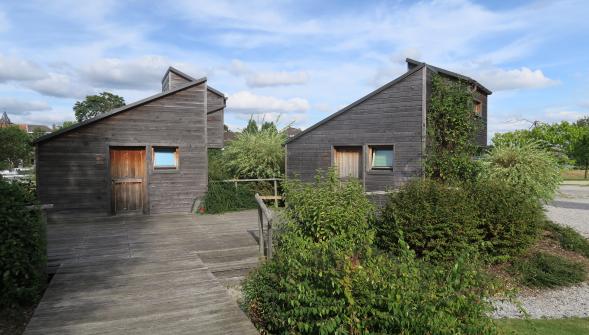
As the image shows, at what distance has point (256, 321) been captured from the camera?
15.5 feet

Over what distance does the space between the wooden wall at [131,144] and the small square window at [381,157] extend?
17.7ft

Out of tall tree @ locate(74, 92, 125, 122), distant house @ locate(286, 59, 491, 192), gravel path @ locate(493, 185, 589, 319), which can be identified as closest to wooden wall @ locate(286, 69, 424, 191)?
distant house @ locate(286, 59, 491, 192)

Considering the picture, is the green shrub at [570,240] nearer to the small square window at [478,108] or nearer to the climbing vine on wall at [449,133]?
the climbing vine on wall at [449,133]

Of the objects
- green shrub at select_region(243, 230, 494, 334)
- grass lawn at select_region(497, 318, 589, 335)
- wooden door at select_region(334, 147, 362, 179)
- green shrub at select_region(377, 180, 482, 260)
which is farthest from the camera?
wooden door at select_region(334, 147, 362, 179)

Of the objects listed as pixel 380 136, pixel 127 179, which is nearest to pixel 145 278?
pixel 127 179

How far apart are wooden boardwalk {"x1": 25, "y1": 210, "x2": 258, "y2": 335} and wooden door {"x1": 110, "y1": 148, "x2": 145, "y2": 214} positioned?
1675 mm

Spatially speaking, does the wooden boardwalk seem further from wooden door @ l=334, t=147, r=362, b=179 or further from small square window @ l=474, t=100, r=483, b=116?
small square window @ l=474, t=100, r=483, b=116

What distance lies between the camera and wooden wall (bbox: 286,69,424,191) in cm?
1170

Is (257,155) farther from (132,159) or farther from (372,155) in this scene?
(132,159)

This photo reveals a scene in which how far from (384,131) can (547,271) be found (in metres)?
6.05

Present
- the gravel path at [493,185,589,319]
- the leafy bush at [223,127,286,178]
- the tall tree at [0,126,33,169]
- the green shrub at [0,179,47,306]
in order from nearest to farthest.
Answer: the green shrub at [0,179,47,306] → the gravel path at [493,185,589,319] → the leafy bush at [223,127,286,178] → the tall tree at [0,126,33,169]

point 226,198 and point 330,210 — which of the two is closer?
point 330,210

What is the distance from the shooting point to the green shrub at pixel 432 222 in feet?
23.3

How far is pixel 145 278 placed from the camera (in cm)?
590
